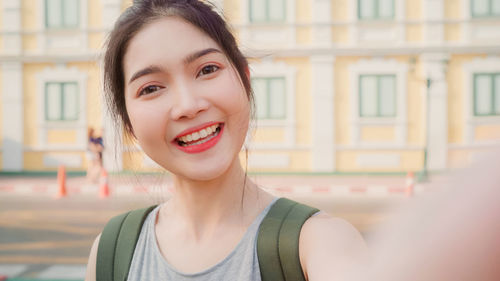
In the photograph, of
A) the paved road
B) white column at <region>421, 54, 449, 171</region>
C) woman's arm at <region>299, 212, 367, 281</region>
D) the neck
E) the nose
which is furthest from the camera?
white column at <region>421, 54, 449, 171</region>

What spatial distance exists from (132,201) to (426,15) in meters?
10.2

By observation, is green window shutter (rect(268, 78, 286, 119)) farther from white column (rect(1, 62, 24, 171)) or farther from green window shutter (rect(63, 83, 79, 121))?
white column (rect(1, 62, 24, 171))

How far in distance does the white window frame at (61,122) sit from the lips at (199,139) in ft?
52.6

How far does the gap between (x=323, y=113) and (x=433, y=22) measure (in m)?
4.09

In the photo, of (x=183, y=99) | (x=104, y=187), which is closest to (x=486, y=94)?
(x=104, y=187)

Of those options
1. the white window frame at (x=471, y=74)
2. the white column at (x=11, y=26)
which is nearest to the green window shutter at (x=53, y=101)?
the white column at (x=11, y=26)

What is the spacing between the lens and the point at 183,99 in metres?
0.99

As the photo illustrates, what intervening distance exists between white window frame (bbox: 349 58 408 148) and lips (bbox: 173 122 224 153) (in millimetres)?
14863

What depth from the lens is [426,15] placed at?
51.6 ft

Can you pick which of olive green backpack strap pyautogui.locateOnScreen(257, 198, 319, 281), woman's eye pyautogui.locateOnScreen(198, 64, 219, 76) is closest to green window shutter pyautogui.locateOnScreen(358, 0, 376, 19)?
woman's eye pyautogui.locateOnScreen(198, 64, 219, 76)

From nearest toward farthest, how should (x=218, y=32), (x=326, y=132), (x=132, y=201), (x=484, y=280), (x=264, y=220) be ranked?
(x=484, y=280), (x=264, y=220), (x=218, y=32), (x=132, y=201), (x=326, y=132)

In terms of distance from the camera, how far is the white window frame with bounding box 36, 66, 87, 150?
53.7 ft

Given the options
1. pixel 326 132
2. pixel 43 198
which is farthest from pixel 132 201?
pixel 326 132

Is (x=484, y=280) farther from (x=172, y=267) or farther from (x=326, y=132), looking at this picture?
(x=326, y=132)
